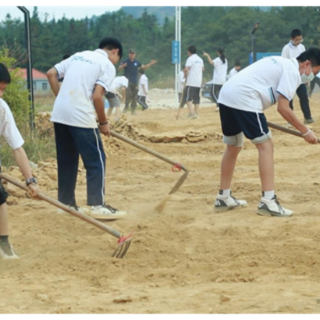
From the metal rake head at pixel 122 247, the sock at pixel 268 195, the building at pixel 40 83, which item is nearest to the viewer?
the metal rake head at pixel 122 247

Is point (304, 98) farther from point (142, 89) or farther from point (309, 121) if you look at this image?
point (142, 89)

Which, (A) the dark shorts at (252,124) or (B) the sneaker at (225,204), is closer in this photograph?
(A) the dark shorts at (252,124)

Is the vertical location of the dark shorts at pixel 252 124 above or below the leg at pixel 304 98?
above

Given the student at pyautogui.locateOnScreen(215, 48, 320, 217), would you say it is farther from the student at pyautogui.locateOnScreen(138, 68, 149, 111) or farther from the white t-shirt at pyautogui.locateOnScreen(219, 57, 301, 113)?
the student at pyautogui.locateOnScreen(138, 68, 149, 111)

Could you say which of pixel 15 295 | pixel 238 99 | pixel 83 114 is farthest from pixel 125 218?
pixel 15 295

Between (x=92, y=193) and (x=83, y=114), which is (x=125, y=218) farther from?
(x=83, y=114)

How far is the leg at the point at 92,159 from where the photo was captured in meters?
7.00

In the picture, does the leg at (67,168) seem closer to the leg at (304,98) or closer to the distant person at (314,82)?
the leg at (304,98)

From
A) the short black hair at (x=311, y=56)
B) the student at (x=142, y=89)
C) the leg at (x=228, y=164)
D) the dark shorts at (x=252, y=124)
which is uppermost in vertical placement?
the short black hair at (x=311, y=56)

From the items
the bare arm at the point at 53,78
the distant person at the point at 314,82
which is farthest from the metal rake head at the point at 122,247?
the distant person at the point at 314,82

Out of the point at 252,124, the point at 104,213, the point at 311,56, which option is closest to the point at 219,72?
the point at 311,56

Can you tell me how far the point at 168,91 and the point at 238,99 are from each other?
3574 centimetres

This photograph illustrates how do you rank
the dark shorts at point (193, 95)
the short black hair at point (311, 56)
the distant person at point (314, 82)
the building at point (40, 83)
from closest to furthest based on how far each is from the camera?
the short black hair at point (311, 56) → the dark shorts at point (193, 95) → the distant person at point (314, 82) → the building at point (40, 83)

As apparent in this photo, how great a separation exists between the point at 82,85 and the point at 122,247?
1851mm
